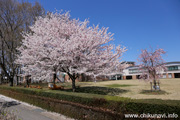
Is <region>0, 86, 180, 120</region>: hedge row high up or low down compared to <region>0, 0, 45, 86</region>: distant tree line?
down

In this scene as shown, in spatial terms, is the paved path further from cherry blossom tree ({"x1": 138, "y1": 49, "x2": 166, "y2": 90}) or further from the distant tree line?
the distant tree line

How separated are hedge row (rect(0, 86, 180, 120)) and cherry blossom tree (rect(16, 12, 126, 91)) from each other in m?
3.86

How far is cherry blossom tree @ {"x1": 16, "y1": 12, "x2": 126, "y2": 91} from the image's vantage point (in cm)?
1236

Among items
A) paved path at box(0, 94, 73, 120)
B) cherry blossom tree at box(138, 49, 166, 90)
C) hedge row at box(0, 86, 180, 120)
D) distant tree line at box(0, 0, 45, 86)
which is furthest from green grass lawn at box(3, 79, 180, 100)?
distant tree line at box(0, 0, 45, 86)

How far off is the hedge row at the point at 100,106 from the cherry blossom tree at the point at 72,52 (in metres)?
3.86

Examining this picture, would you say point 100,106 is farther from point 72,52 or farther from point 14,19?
point 14,19

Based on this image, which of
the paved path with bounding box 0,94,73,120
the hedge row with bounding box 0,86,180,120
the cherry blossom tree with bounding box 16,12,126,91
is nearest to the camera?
the hedge row with bounding box 0,86,180,120

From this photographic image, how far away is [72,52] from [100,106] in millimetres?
7086

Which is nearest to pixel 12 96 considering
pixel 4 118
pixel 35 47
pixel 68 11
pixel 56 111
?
pixel 35 47

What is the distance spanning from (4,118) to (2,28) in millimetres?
25481

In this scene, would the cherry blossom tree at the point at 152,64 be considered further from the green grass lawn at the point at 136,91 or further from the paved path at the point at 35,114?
the paved path at the point at 35,114

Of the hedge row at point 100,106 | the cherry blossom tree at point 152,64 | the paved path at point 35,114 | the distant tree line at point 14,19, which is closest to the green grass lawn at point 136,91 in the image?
the cherry blossom tree at point 152,64

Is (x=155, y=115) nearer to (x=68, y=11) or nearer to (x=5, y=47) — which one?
(x=68, y=11)

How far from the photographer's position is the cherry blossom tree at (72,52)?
12359 mm
